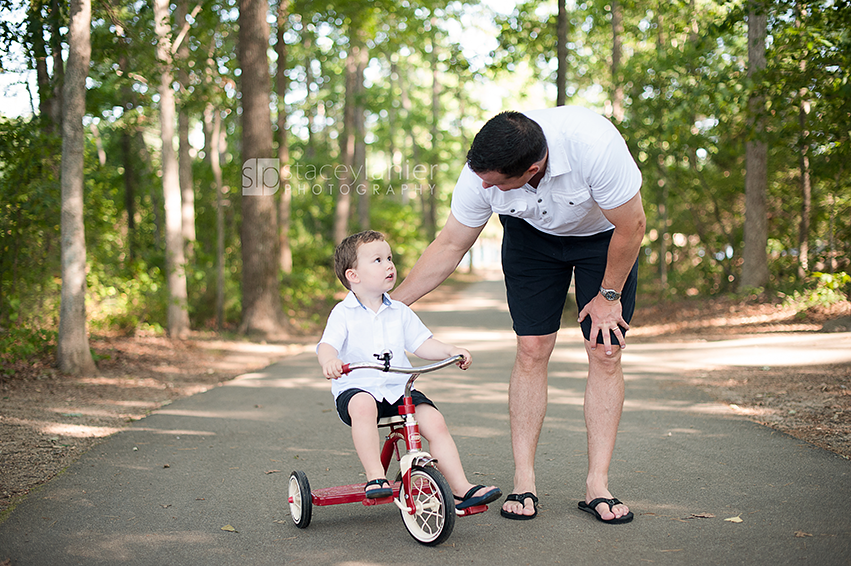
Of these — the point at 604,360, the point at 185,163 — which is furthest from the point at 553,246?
the point at 185,163

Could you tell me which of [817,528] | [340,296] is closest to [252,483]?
[817,528]

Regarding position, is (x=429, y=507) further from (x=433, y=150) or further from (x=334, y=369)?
(x=433, y=150)

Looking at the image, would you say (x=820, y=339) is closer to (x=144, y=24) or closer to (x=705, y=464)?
(x=705, y=464)

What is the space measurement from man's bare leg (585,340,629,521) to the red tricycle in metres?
0.74

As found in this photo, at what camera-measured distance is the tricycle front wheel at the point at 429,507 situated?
3.08 metres

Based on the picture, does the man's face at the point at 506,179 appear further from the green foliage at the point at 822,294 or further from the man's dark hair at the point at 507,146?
the green foliage at the point at 822,294

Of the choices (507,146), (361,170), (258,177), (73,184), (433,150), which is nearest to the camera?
(507,146)

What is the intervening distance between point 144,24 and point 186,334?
4941mm

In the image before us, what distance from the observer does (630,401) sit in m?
6.64

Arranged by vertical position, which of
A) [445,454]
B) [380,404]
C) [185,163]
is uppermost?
[185,163]

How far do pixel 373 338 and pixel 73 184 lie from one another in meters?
5.69

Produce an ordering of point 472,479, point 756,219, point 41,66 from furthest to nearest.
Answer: point 756,219 < point 41,66 < point 472,479

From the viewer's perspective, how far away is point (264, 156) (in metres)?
13.0

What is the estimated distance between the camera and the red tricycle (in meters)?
3.12
